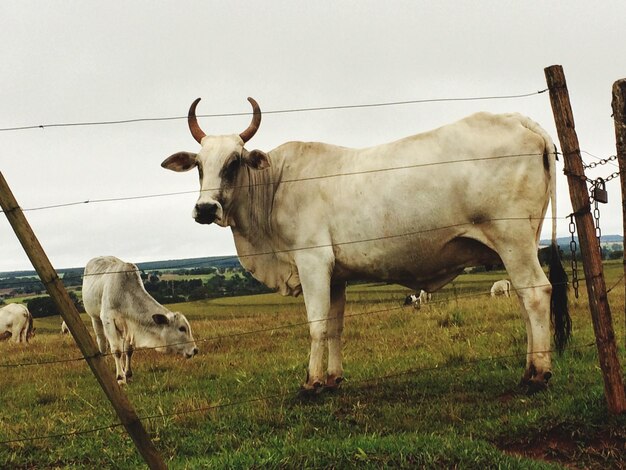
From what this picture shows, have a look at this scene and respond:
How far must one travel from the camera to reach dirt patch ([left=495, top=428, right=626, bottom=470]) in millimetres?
5484

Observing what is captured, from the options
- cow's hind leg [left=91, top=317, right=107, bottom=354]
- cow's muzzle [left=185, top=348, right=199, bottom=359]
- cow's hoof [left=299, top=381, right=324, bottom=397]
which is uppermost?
cow's hind leg [left=91, top=317, right=107, bottom=354]

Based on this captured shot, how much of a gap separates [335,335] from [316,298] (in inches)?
29.7

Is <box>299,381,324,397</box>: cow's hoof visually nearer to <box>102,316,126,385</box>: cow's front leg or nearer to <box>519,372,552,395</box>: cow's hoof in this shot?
<box>519,372,552,395</box>: cow's hoof

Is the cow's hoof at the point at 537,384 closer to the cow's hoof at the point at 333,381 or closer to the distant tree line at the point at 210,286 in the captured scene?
the cow's hoof at the point at 333,381

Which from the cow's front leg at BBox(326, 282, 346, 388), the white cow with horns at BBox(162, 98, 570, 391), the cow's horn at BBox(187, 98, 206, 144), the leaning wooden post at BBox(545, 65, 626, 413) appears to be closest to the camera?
the leaning wooden post at BBox(545, 65, 626, 413)

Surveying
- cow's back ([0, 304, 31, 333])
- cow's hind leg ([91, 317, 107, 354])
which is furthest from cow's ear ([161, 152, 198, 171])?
cow's back ([0, 304, 31, 333])

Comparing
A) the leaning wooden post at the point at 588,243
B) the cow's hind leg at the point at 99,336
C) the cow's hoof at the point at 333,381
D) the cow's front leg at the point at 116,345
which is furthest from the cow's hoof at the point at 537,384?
the cow's hind leg at the point at 99,336

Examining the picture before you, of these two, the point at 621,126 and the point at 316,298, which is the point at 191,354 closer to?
the point at 316,298

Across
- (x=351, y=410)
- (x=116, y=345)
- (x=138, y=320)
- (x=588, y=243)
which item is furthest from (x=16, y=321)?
(x=588, y=243)

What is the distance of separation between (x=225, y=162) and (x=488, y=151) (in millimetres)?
2769

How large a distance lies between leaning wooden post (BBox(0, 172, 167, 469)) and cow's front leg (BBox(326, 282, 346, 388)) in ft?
11.4

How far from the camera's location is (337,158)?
8172 millimetres

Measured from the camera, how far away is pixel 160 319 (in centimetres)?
1148

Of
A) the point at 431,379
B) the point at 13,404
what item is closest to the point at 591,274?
the point at 431,379
